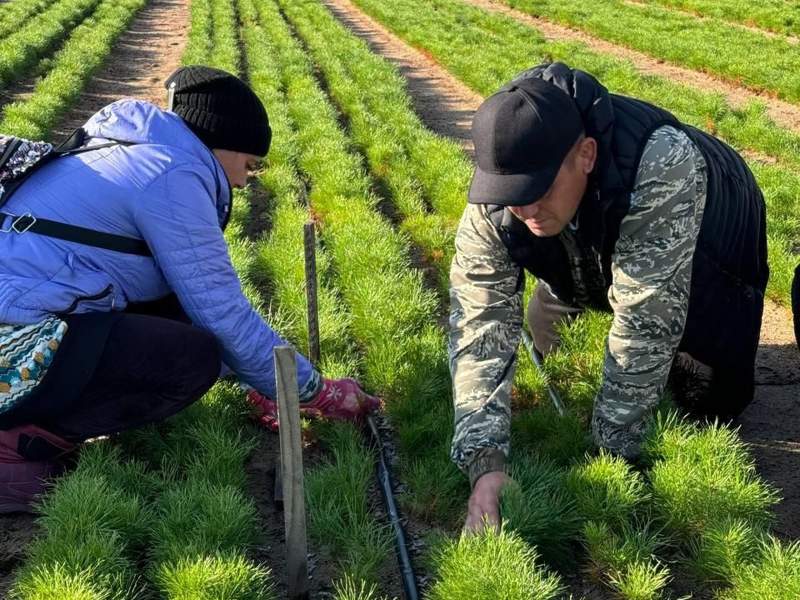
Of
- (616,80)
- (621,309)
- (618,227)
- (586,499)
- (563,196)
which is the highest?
(563,196)

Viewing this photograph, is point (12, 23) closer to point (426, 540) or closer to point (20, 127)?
point (20, 127)

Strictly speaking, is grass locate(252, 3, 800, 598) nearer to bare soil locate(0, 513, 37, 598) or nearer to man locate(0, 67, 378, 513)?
man locate(0, 67, 378, 513)

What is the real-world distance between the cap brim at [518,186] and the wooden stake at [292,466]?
77 centimetres

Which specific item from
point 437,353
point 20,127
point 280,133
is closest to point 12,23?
point 20,127

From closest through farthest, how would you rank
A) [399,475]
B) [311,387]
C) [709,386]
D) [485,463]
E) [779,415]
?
[485,463] < [311,387] < [399,475] < [709,386] < [779,415]

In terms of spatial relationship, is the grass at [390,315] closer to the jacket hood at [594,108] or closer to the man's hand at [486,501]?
the man's hand at [486,501]

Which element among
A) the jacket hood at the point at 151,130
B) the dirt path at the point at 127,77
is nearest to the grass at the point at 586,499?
the jacket hood at the point at 151,130

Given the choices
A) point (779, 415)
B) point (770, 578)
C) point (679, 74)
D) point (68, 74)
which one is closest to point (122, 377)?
point (770, 578)

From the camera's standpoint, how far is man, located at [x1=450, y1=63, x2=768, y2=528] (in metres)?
2.34

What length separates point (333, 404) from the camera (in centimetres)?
312


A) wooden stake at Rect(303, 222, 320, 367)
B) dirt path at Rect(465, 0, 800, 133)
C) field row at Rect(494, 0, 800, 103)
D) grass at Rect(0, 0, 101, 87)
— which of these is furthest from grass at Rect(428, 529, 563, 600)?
grass at Rect(0, 0, 101, 87)

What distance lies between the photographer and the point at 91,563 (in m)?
2.41

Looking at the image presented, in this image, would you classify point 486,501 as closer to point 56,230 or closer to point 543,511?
point 543,511

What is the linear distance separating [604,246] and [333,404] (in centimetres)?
117
